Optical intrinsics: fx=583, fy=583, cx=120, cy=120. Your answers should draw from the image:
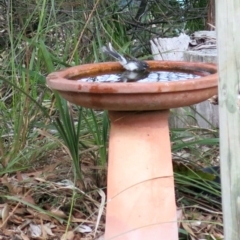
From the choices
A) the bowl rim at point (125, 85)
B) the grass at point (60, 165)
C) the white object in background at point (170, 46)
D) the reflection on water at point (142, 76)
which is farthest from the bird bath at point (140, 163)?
the white object in background at point (170, 46)

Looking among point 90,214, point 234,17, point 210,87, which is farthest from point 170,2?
point 234,17

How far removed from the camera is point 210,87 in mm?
1575

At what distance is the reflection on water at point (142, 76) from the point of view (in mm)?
1728

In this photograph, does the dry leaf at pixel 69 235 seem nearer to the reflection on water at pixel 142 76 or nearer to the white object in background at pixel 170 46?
the reflection on water at pixel 142 76

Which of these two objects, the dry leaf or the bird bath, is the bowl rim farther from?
the dry leaf

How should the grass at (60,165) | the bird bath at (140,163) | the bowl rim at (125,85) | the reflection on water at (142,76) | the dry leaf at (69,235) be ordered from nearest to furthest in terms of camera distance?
the bowl rim at (125,85) → the bird bath at (140,163) → the reflection on water at (142,76) → the dry leaf at (69,235) → the grass at (60,165)

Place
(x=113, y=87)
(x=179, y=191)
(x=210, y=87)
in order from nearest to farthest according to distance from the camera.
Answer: (x=113, y=87)
(x=210, y=87)
(x=179, y=191)

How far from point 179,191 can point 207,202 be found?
0.38ft

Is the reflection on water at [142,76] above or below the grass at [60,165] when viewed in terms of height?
above

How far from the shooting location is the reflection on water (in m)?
1.73

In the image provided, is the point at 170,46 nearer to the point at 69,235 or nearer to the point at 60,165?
the point at 60,165

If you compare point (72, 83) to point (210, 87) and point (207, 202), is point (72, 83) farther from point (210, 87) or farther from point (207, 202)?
point (207, 202)

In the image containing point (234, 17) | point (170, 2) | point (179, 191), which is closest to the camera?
point (234, 17)

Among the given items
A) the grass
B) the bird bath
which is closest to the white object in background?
the grass
